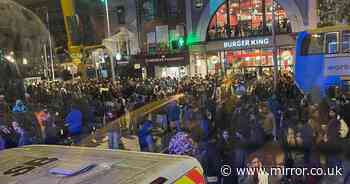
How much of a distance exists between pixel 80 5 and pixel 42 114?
28.4 feet

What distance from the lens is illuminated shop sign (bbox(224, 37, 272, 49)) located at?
30.6 feet

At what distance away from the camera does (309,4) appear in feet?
30.9

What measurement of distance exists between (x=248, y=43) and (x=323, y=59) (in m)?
1.89

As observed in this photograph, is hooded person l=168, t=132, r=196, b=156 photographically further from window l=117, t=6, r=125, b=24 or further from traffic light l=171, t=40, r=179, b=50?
window l=117, t=6, r=125, b=24

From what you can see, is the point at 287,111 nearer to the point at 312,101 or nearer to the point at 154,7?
the point at 312,101

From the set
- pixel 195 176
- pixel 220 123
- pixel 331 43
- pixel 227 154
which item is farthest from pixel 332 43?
pixel 195 176

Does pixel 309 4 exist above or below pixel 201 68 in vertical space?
above

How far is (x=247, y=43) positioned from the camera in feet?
31.5

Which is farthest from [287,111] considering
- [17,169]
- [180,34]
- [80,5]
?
[80,5]

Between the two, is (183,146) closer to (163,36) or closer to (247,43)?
(247,43)

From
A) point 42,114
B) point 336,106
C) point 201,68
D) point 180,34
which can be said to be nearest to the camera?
point 336,106

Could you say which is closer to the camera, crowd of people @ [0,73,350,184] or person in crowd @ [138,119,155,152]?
crowd of people @ [0,73,350,184]

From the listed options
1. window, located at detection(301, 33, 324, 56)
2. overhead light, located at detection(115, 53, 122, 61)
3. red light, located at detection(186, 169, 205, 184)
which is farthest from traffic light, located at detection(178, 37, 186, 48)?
red light, located at detection(186, 169, 205, 184)

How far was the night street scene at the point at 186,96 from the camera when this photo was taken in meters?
2.04
